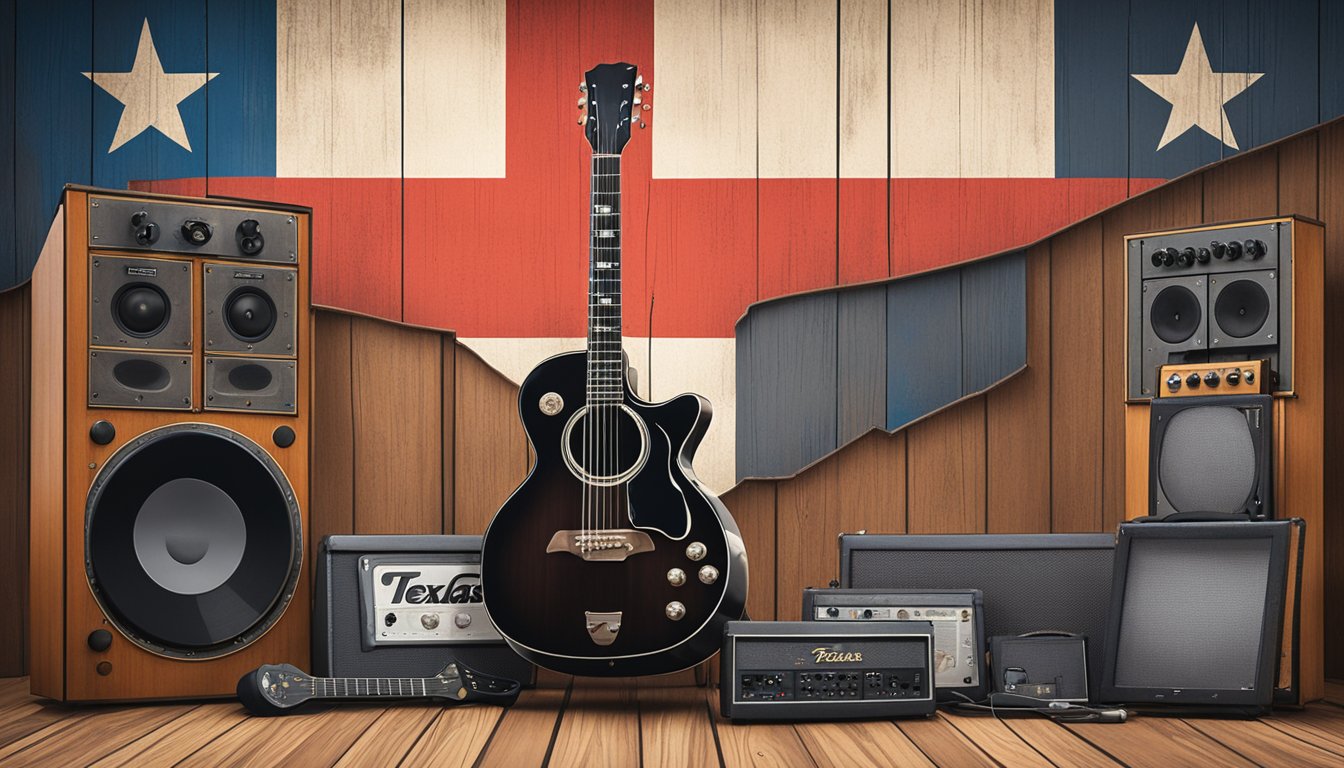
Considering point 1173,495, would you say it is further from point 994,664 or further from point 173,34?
point 173,34


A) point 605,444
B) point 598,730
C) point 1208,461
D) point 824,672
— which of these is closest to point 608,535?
point 605,444

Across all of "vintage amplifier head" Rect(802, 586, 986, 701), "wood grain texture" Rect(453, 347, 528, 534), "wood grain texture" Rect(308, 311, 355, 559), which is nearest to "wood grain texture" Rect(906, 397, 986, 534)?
"vintage amplifier head" Rect(802, 586, 986, 701)

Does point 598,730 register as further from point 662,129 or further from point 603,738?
point 662,129

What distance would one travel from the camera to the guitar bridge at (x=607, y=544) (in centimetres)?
223

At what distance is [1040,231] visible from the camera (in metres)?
2.79

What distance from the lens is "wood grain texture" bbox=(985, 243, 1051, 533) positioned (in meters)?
2.75

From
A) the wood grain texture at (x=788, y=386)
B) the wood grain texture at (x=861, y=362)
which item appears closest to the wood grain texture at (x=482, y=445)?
the wood grain texture at (x=788, y=386)

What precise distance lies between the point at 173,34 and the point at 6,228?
60cm

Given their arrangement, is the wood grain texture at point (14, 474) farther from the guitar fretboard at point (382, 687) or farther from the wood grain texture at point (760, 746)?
the wood grain texture at point (760, 746)

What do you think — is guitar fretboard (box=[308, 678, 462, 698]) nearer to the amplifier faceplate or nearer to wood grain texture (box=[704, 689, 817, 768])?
the amplifier faceplate

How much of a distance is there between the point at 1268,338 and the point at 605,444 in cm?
135

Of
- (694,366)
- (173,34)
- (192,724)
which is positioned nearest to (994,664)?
(694,366)

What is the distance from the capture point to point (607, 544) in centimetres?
224

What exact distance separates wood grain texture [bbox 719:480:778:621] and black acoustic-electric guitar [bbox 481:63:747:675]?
48 cm
